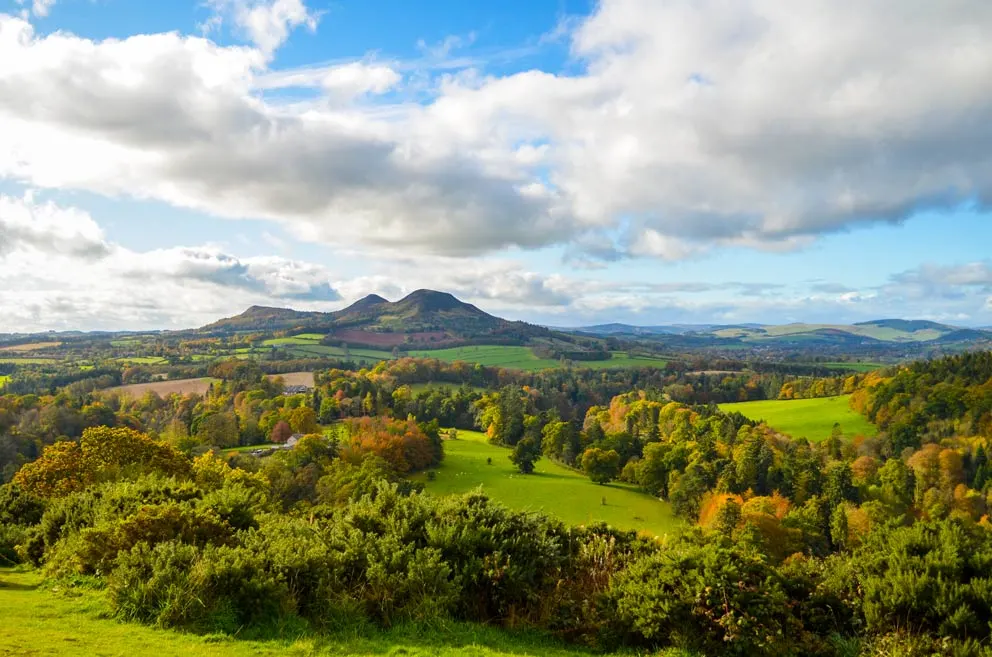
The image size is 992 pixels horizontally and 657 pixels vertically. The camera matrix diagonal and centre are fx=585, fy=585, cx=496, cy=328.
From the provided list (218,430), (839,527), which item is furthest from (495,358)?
(839,527)

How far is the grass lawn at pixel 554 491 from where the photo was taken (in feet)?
181

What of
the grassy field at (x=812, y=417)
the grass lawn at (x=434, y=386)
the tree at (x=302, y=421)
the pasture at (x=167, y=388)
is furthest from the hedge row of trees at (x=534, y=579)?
the pasture at (x=167, y=388)

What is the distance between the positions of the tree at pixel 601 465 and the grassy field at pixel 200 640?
60.8m

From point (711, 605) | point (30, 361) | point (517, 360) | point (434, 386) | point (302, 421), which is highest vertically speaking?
point (711, 605)

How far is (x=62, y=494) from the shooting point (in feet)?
75.3

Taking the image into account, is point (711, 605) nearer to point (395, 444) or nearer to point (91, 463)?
point (91, 463)

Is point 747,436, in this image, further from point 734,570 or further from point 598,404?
point 734,570

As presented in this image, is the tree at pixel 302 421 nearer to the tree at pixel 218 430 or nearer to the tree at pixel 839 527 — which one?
the tree at pixel 218 430

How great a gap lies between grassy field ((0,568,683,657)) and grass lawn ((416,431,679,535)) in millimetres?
39960

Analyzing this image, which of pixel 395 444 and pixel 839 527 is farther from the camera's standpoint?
pixel 395 444

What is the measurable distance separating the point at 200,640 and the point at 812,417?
98748mm

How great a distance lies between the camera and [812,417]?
9131 cm

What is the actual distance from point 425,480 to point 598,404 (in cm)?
7684

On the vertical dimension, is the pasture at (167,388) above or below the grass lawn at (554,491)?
above
